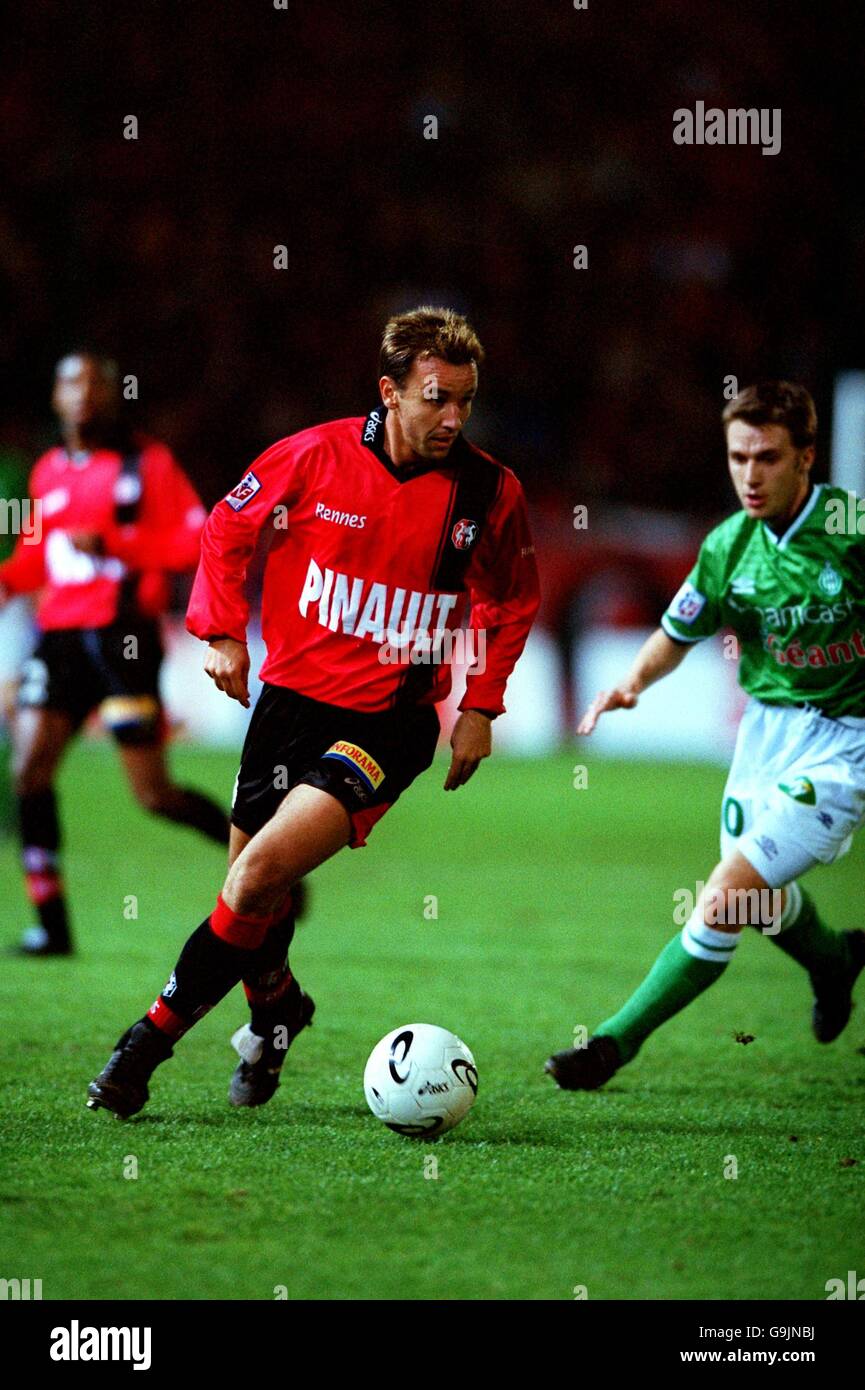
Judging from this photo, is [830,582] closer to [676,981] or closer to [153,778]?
[676,981]

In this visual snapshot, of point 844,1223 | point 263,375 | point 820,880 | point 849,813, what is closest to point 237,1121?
point 844,1223

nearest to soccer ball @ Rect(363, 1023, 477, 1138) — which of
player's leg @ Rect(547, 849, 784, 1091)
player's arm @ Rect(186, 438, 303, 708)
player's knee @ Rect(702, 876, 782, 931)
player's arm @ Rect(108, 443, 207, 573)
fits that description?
player's leg @ Rect(547, 849, 784, 1091)

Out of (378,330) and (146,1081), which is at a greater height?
(378,330)

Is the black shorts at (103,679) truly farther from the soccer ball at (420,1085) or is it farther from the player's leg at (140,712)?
the soccer ball at (420,1085)

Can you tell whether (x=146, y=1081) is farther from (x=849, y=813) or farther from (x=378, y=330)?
(x=378, y=330)

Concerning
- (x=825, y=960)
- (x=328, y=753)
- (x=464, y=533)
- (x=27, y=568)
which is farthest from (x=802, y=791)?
(x=27, y=568)

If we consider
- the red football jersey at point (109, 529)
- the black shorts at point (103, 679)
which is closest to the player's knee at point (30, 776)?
the black shorts at point (103, 679)

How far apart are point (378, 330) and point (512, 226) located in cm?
296

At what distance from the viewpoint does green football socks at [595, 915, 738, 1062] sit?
194 inches

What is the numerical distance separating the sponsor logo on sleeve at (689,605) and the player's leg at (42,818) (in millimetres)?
2880

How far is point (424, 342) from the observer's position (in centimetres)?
439

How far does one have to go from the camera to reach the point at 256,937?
175 inches
